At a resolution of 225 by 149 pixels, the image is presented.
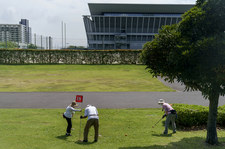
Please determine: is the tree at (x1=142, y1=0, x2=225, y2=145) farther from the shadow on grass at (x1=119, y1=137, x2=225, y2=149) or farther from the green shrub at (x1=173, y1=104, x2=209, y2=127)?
the green shrub at (x1=173, y1=104, x2=209, y2=127)

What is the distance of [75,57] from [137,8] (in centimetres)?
5194

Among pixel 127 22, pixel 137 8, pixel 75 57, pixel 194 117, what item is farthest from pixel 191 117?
pixel 137 8

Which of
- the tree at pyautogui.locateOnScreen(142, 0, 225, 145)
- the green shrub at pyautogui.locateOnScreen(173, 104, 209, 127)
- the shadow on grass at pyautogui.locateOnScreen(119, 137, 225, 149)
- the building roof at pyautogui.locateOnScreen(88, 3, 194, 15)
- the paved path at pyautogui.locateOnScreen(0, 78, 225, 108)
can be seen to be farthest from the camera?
the building roof at pyautogui.locateOnScreen(88, 3, 194, 15)

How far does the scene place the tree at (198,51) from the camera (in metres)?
6.72

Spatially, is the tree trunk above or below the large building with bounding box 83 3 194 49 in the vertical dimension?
below

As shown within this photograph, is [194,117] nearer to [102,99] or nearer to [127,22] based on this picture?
[102,99]

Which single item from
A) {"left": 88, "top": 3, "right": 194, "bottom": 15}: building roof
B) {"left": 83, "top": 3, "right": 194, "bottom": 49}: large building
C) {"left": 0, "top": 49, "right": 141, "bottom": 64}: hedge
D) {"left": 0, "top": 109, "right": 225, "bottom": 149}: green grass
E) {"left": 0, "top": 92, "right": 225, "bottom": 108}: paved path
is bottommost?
{"left": 0, "top": 109, "right": 225, "bottom": 149}: green grass

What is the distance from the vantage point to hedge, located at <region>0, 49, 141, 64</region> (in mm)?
38281

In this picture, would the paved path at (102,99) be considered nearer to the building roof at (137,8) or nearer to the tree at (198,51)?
the tree at (198,51)

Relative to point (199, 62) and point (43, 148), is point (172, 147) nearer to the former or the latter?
point (199, 62)

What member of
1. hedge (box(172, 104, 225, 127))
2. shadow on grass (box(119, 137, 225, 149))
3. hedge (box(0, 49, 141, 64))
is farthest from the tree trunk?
hedge (box(0, 49, 141, 64))

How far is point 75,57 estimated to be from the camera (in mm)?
38781

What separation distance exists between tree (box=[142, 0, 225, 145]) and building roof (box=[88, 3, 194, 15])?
3033 inches

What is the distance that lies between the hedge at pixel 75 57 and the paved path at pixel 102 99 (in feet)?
68.6
